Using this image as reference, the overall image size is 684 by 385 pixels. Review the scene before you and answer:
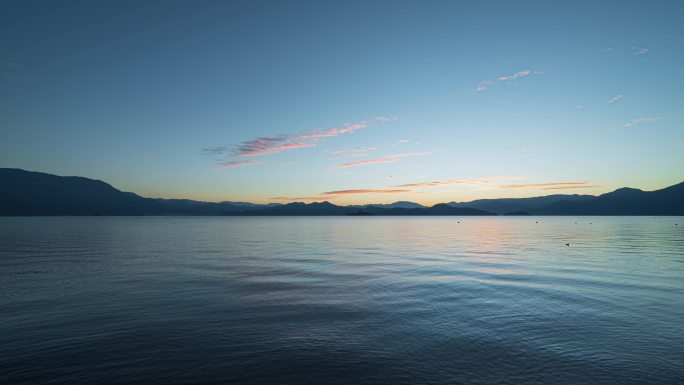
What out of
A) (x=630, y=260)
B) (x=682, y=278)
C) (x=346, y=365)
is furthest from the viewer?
(x=630, y=260)

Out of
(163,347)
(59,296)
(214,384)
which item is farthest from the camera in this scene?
(59,296)

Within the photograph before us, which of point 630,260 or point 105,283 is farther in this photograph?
point 630,260

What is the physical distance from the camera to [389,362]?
16.2 m

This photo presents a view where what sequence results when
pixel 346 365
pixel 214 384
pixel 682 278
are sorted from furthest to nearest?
pixel 682 278
pixel 346 365
pixel 214 384

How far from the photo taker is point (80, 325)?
2147 cm

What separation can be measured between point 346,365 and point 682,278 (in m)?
43.1

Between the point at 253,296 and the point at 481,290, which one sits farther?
the point at 481,290

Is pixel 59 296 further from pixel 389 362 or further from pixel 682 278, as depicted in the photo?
pixel 682 278

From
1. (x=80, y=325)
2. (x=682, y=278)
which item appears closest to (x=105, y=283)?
(x=80, y=325)

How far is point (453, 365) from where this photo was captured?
1595 cm

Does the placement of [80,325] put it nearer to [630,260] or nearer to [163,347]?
[163,347]

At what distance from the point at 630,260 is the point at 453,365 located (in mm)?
53563

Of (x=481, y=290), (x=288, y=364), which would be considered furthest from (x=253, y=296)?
(x=481, y=290)

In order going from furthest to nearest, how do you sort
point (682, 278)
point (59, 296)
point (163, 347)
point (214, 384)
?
point (682, 278), point (59, 296), point (163, 347), point (214, 384)
